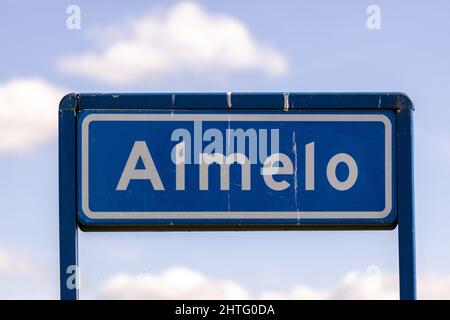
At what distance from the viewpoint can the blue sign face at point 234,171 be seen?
31.0 ft

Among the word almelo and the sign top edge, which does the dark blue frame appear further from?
the word almelo

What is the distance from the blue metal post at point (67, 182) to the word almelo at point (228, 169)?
0.29 meters

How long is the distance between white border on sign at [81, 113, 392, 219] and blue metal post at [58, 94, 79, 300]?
0.20 feet

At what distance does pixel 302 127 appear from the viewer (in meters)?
9.48

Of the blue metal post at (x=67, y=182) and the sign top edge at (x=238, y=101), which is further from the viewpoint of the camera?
the sign top edge at (x=238, y=101)

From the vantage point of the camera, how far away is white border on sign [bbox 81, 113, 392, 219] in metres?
9.45

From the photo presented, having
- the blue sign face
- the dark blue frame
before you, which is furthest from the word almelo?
the dark blue frame

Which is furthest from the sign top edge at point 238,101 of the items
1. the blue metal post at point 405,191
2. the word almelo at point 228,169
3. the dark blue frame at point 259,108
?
the word almelo at point 228,169


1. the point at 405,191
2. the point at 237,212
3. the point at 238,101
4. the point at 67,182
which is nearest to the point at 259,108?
the point at 238,101

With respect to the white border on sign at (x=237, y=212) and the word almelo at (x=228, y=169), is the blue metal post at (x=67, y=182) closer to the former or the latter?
the white border on sign at (x=237, y=212)

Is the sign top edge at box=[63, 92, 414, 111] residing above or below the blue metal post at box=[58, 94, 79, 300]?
above

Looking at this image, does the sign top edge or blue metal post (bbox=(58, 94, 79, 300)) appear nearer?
blue metal post (bbox=(58, 94, 79, 300))
